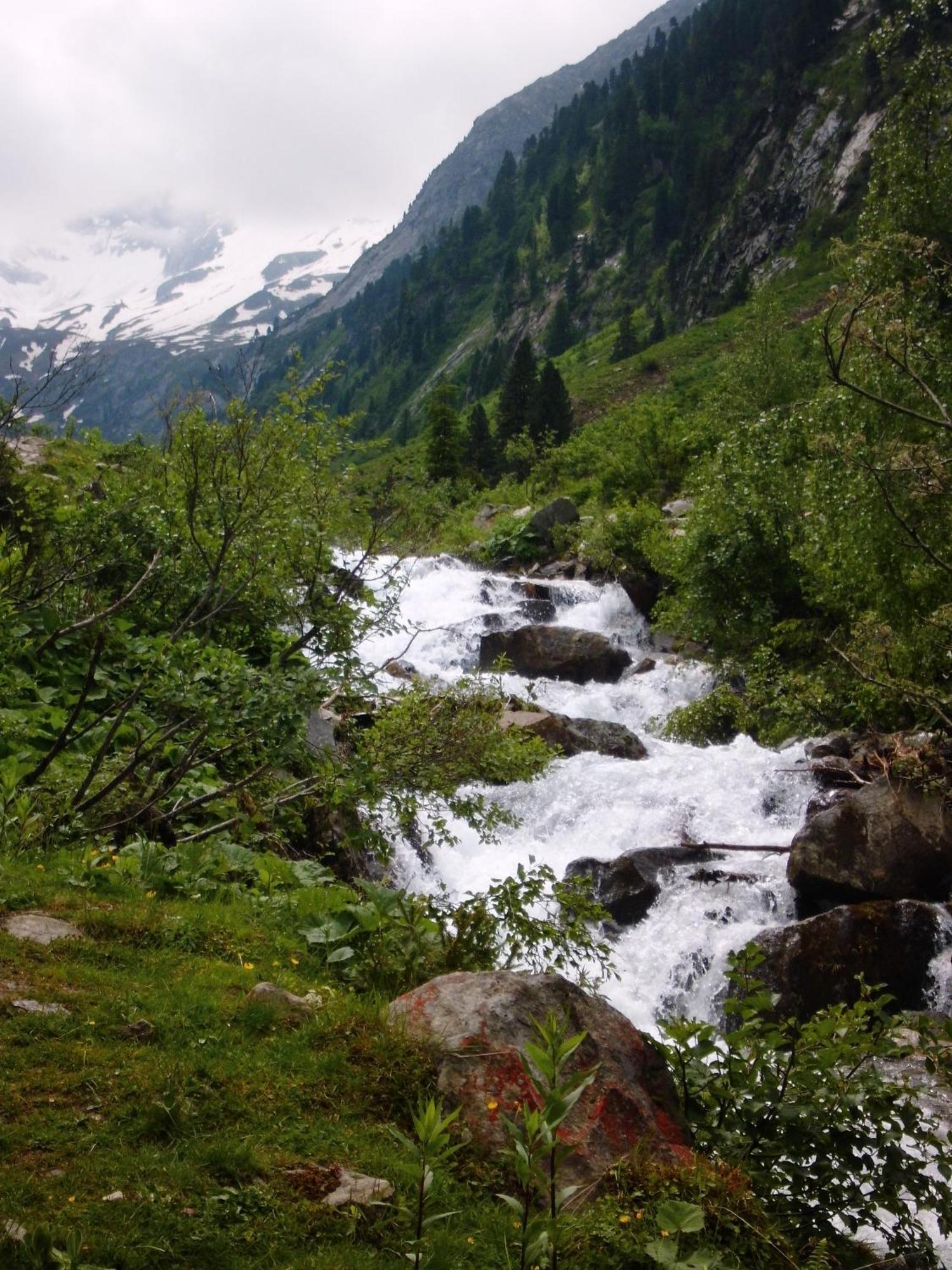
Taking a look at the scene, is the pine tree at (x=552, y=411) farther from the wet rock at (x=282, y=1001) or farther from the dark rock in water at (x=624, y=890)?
the wet rock at (x=282, y=1001)

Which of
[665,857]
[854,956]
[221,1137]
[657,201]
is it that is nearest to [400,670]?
[665,857]

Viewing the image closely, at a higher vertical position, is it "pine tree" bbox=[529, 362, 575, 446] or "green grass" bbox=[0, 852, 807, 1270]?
"green grass" bbox=[0, 852, 807, 1270]

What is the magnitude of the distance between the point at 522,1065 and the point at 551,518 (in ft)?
112

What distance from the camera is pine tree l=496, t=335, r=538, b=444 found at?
6794 cm

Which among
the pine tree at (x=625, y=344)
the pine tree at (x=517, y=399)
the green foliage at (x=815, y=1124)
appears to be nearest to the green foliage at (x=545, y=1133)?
the green foliage at (x=815, y=1124)

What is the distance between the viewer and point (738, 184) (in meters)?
96.3

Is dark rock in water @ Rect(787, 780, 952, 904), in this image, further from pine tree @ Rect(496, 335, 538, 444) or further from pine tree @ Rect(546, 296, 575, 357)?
pine tree @ Rect(546, 296, 575, 357)

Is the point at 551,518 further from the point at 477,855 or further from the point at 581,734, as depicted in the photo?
the point at 477,855

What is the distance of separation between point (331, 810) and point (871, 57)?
98304 mm

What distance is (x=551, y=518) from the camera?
121ft

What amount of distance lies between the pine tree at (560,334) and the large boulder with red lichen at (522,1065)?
353ft

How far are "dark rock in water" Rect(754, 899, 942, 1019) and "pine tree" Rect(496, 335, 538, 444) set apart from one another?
59.7 m

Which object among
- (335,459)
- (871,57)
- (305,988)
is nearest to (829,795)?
(335,459)

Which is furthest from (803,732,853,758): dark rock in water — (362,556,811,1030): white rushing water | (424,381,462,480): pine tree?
(424,381,462,480): pine tree
